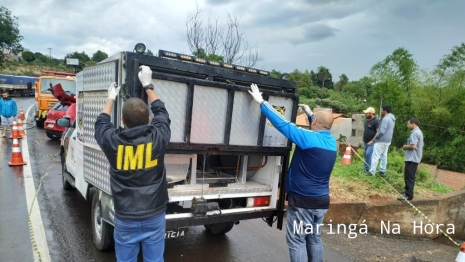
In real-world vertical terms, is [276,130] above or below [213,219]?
above

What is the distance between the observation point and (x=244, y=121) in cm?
381

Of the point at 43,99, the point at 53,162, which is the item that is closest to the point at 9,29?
the point at 43,99

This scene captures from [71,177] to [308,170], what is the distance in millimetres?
4505

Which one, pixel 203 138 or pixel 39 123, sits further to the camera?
pixel 39 123

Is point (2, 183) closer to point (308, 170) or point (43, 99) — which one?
point (308, 170)

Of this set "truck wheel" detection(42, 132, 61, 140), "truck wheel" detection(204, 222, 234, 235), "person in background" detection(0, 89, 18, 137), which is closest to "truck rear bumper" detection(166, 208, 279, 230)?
"truck wheel" detection(204, 222, 234, 235)

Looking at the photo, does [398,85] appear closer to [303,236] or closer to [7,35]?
[303,236]

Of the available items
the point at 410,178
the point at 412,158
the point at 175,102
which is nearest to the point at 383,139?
the point at 412,158

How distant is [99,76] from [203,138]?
144 cm

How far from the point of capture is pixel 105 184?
3625 millimetres

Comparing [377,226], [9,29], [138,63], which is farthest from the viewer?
[9,29]

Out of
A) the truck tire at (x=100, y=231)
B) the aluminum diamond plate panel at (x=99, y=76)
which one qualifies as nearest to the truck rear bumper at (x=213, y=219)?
the truck tire at (x=100, y=231)

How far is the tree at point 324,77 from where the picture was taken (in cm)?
7419

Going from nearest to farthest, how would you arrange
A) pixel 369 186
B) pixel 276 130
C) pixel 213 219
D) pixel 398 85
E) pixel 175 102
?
pixel 175 102, pixel 213 219, pixel 276 130, pixel 369 186, pixel 398 85
